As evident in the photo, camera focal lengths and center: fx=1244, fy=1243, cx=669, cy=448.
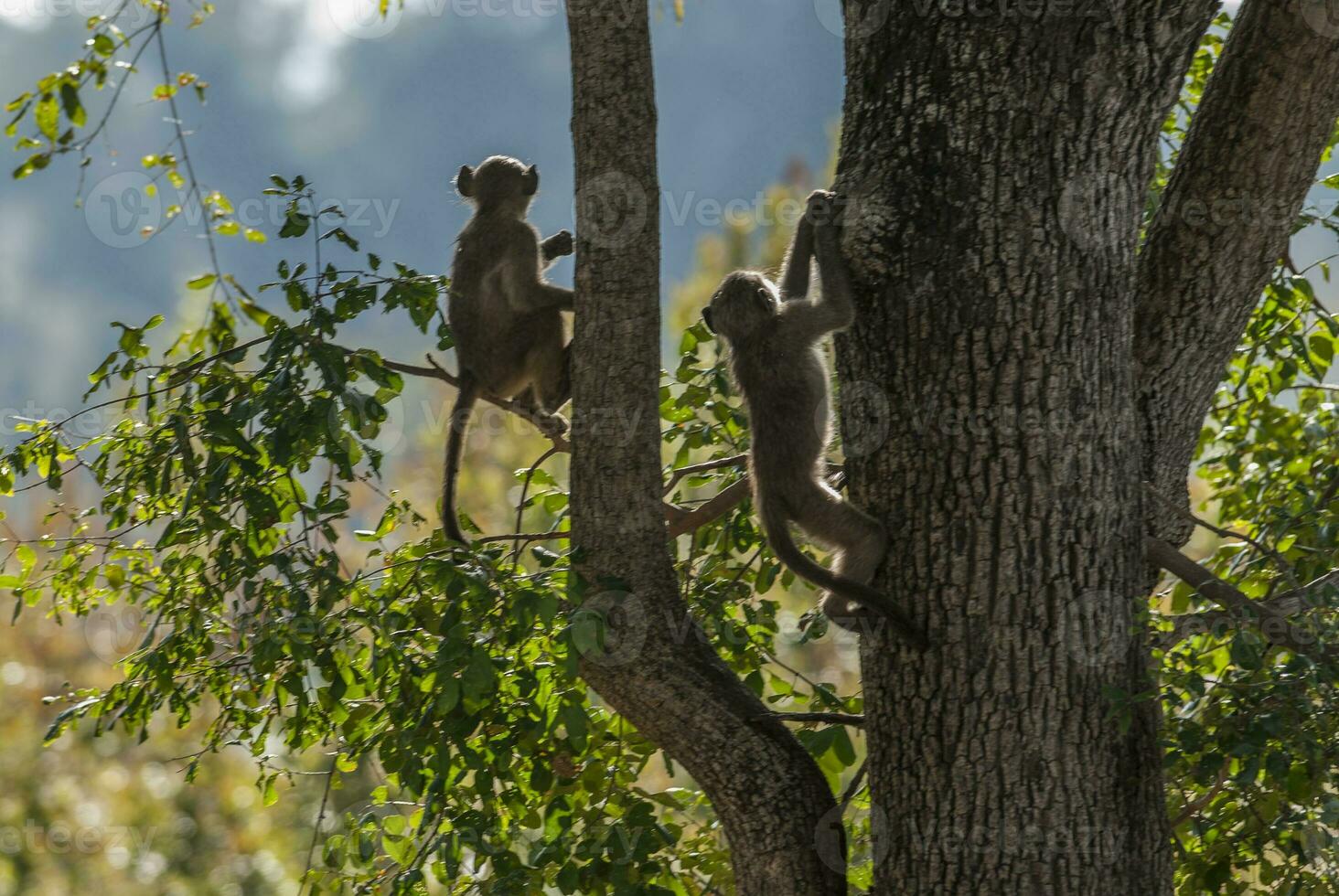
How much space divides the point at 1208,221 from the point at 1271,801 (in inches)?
61.9

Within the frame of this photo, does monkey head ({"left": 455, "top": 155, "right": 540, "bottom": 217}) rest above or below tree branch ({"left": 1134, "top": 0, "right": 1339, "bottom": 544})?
above

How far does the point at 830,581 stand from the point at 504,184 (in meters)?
3.22

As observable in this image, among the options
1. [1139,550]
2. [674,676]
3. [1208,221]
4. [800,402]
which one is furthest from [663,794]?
[1208,221]

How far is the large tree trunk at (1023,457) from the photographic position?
9.25 feet

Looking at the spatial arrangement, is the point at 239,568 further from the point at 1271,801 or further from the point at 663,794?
the point at 1271,801

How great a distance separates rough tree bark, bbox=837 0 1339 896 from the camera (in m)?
2.82

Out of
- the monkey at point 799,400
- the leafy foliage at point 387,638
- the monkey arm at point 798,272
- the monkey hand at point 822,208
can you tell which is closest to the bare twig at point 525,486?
the leafy foliage at point 387,638

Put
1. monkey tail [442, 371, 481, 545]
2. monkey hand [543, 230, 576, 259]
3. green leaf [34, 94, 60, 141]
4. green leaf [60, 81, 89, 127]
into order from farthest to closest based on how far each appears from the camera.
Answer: monkey hand [543, 230, 576, 259], monkey tail [442, 371, 481, 545], green leaf [34, 94, 60, 141], green leaf [60, 81, 89, 127]

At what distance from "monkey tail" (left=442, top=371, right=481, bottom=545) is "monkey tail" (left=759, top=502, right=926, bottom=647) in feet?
3.57

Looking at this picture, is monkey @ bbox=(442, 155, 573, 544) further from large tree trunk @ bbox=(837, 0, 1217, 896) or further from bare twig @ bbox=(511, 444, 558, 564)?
large tree trunk @ bbox=(837, 0, 1217, 896)

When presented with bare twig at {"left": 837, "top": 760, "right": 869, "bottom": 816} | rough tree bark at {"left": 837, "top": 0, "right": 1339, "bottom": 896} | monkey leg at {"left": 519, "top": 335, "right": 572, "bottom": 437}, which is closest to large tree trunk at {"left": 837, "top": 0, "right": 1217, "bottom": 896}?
rough tree bark at {"left": 837, "top": 0, "right": 1339, "bottom": 896}

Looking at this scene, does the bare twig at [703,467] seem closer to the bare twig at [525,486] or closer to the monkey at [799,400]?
the monkey at [799,400]

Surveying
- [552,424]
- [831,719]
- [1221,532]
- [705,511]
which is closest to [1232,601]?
[1221,532]

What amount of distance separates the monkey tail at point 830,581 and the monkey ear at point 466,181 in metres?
2.80
